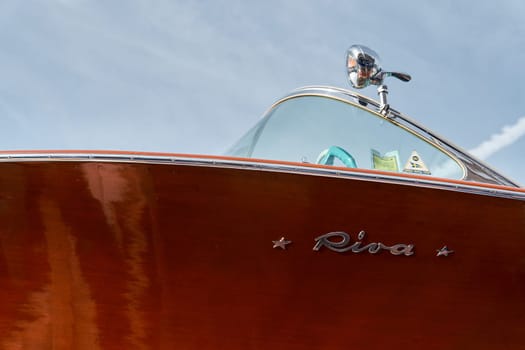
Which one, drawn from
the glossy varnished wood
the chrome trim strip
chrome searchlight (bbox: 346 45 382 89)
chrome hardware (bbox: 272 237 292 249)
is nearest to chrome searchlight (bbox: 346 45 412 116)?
chrome searchlight (bbox: 346 45 382 89)

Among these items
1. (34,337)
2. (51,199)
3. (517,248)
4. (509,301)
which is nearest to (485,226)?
(517,248)

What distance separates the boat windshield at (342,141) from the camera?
10.6ft

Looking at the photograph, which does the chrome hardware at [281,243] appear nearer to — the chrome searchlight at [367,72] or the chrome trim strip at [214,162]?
the chrome trim strip at [214,162]

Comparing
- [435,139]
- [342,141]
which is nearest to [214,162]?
[342,141]

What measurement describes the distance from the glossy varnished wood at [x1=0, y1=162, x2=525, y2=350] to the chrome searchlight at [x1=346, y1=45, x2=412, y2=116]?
97 cm

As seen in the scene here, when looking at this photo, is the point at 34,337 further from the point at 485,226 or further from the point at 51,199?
the point at 485,226

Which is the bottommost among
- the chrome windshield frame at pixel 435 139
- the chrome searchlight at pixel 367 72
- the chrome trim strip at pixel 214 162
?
the chrome trim strip at pixel 214 162

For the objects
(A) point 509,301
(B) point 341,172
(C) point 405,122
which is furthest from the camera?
(C) point 405,122

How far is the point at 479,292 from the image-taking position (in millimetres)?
2818

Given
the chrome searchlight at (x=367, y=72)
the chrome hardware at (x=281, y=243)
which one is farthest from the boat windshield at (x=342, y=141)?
the chrome hardware at (x=281, y=243)

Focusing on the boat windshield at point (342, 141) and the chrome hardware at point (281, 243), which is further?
the boat windshield at point (342, 141)

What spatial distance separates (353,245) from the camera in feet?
8.90

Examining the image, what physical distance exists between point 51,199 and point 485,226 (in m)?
2.17

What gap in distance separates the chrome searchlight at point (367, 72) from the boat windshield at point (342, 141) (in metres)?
0.14
